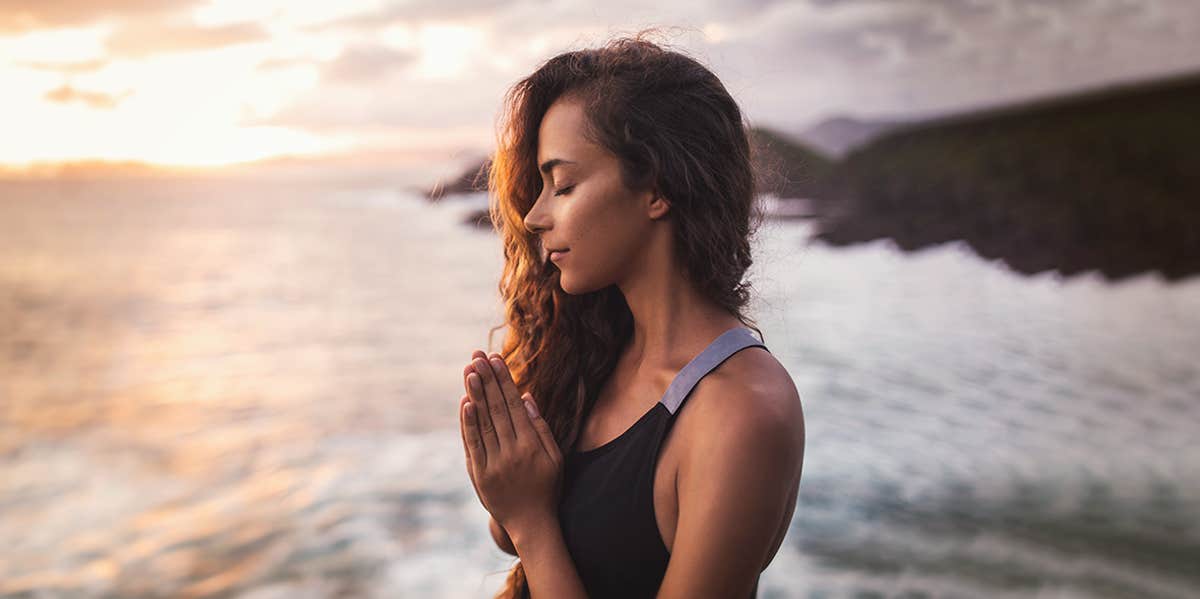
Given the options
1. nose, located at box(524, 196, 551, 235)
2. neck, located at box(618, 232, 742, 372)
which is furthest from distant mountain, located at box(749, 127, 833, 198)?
nose, located at box(524, 196, 551, 235)

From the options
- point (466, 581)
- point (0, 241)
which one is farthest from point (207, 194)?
point (466, 581)

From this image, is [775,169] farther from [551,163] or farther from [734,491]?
[734,491]

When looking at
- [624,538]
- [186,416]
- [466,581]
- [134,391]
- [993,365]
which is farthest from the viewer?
[134,391]

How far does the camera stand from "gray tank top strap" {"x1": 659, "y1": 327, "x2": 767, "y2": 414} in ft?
4.09

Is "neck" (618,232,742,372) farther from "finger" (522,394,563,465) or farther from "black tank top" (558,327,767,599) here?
"finger" (522,394,563,465)

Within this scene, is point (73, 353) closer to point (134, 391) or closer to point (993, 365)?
point (134, 391)

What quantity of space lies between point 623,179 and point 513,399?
355 millimetres

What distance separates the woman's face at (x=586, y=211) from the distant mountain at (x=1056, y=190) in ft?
23.7

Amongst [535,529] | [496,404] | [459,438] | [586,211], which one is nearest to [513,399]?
[496,404]

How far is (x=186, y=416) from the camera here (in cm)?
817

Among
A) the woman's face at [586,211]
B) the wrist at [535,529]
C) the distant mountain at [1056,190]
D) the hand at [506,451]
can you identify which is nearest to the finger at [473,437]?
the hand at [506,451]

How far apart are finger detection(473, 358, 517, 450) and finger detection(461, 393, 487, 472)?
1.0 inches

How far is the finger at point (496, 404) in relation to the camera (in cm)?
133

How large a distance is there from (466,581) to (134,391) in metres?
5.06
